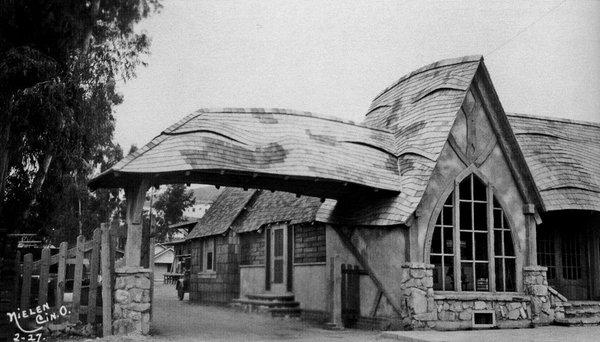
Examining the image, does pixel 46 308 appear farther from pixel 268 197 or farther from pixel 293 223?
pixel 268 197

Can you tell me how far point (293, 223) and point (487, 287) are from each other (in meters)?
6.30

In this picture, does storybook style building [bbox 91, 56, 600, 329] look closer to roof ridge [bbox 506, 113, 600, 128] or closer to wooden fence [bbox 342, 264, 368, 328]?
wooden fence [bbox 342, 264, 368, 328]

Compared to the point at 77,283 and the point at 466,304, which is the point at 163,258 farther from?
the point at 77,283

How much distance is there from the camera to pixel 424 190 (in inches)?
530

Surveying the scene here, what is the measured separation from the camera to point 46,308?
37.1 ft

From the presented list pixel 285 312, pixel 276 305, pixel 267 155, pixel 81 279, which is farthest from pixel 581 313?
pixel 81 279

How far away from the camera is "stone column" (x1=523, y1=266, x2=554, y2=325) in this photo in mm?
14227

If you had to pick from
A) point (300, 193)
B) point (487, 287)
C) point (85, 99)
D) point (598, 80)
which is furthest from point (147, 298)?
point (85, 99)

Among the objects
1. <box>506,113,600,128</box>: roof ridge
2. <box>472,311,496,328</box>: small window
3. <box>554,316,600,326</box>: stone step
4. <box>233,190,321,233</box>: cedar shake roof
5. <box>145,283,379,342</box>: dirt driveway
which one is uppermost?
<box>506,113,600,128</box>: roof ridge

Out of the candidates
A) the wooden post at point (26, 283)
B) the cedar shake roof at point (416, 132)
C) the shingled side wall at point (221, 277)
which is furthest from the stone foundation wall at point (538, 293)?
the shingled side wall at point (221, 277)

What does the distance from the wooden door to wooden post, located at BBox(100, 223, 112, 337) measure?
8.75 m

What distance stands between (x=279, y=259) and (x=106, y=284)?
365 inches

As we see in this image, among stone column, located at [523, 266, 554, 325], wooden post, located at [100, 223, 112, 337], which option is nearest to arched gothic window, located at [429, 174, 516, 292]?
stone column, located at [523, 266, 554, 325]

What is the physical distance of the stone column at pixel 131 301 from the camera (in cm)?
1127
